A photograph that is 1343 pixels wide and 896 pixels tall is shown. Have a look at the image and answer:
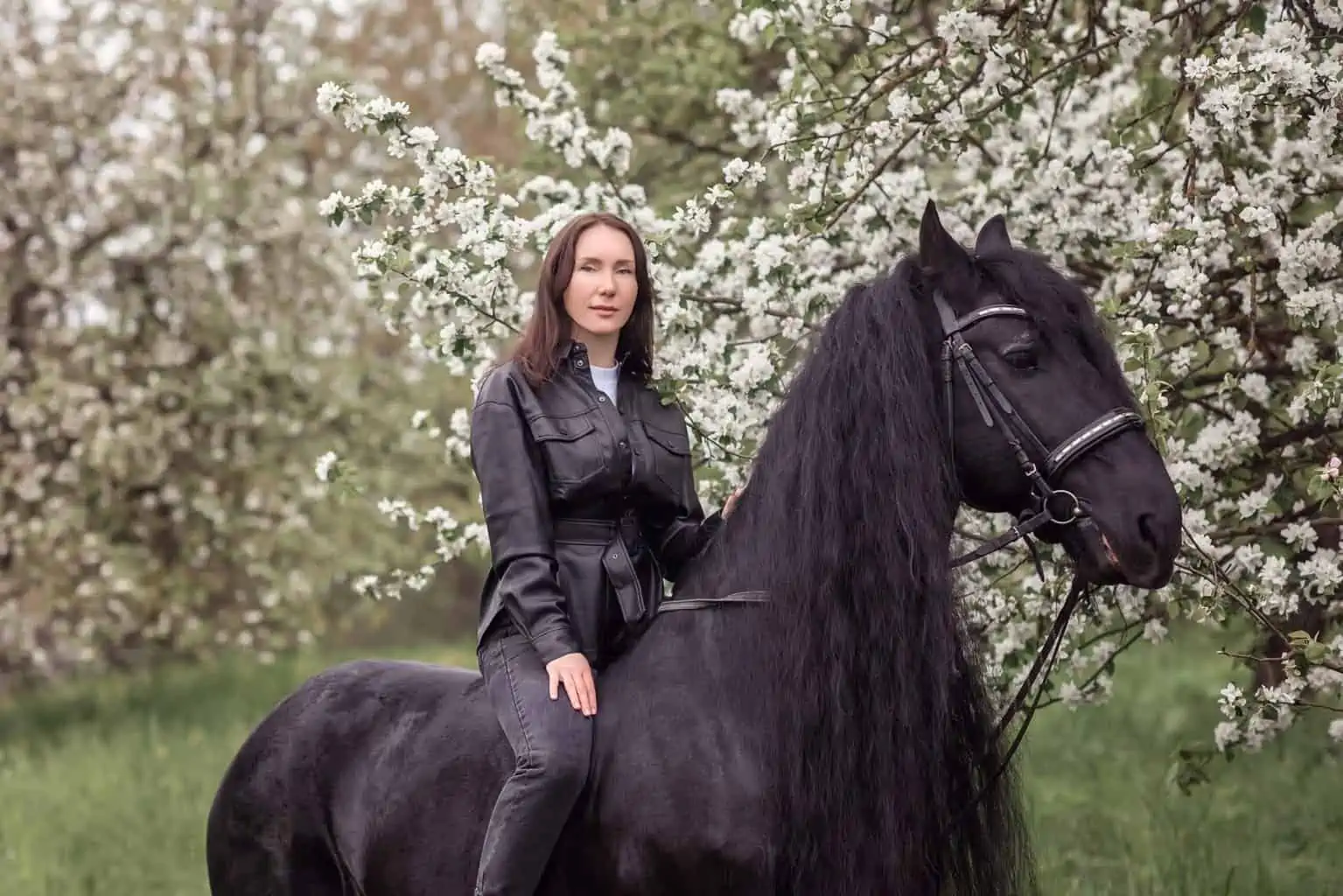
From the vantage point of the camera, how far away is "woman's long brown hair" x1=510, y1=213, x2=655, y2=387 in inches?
158

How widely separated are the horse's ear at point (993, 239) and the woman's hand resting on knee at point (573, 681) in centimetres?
137

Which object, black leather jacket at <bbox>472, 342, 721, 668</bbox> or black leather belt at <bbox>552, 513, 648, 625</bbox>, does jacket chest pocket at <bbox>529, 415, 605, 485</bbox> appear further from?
black leather belt at <bbox>552, 513, 648, 625</bbox>

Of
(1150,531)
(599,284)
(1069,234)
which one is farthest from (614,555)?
(1069,234)

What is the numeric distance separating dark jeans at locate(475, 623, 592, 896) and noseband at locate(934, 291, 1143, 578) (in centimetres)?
97

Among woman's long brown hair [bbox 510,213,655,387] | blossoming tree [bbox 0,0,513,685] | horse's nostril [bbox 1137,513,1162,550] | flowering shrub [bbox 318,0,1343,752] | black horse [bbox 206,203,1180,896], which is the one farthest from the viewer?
blossoming tree [bbox 0,0,513,685]

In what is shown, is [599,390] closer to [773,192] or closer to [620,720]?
[620,720]

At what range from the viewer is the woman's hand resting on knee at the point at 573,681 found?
3.71 m

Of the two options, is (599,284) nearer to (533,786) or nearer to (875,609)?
(875,609)

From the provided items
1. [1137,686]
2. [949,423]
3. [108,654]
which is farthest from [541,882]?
[108,654]

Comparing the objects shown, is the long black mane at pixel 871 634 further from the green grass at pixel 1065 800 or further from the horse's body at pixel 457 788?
Answer: the green grass at pixel 1065 800

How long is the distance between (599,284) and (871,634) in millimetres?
1158

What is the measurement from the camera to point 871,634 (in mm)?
3551

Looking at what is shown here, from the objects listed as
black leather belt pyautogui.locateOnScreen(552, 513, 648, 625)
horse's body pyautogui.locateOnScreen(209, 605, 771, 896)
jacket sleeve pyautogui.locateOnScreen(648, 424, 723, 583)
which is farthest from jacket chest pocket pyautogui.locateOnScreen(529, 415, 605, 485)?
horse's body pyautogui.locateOnScreen(209, 605, 771, 896)

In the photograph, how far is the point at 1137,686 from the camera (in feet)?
41.4
